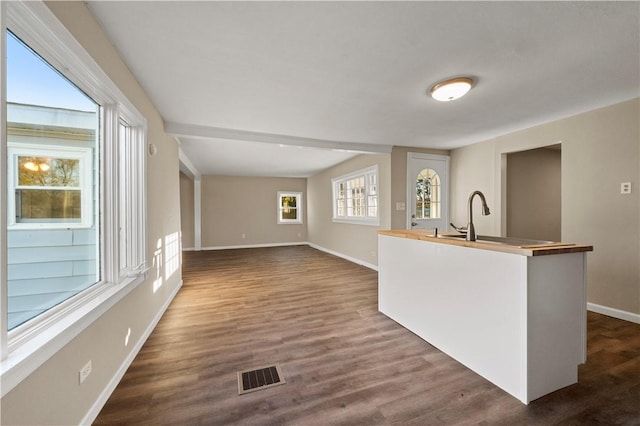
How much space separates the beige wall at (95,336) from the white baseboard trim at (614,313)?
4754mm

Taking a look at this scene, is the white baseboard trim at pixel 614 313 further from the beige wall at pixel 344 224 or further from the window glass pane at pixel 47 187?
the window glass pane at pixel 47 187

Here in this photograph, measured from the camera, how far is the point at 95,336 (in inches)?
58.2

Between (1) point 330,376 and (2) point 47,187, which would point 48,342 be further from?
(1) point 330,376

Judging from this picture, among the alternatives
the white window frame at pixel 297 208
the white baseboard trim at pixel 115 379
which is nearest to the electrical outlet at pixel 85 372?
the white baseboard trim at pixel 115 379

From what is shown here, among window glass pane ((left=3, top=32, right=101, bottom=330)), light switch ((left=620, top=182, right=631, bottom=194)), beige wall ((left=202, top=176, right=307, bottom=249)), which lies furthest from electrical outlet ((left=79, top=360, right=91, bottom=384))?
beige wall ((left=202, top=176, right=307, bottom=249))

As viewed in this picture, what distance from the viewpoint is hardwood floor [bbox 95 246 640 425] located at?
1476 mm

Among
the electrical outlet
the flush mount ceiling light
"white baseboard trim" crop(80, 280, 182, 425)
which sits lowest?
"white baseboard trim" crop(80, 280, 182, 425)

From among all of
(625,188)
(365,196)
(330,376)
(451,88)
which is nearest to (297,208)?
(365,196)

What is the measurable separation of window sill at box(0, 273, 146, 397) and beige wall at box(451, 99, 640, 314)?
468 cm

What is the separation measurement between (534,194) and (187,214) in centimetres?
856

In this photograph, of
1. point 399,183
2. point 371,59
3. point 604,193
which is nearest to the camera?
point 371,59

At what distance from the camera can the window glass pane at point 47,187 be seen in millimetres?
1115

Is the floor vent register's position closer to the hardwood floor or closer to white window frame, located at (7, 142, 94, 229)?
the hardwood floor

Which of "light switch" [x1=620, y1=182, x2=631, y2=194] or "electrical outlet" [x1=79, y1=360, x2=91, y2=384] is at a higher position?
"light switch" [x1=620, y1=182, x2=631, y2=194]
